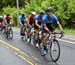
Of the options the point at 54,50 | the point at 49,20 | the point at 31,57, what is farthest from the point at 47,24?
the point at 31,57

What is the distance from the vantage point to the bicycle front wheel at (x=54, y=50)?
13.6 metres

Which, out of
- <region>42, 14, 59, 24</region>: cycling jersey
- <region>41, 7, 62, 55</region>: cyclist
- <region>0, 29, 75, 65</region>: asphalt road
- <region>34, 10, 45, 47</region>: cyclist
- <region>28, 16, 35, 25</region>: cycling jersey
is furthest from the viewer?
<region>28, 16, 35, 25</region>: cycling jersey

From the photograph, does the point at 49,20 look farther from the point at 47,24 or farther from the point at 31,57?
the point at 31,57

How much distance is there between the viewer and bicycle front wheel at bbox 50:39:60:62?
536 inches

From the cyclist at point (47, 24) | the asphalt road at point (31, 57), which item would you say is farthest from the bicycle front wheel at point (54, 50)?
the cyclist at point (47, 24)

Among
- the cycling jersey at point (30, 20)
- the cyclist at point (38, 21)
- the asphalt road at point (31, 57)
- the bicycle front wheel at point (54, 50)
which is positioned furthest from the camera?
Answer: the cycling jersey at point (30, 20)

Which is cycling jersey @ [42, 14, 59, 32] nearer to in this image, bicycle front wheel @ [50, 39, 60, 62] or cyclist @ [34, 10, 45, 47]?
bicycle front wheel @ [50, 39, 60, 62]

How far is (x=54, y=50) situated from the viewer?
13.7 m

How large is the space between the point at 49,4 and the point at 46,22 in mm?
23517

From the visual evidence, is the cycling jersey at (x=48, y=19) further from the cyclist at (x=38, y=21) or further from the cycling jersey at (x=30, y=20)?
the cycling jersey at (x=30, y=20)

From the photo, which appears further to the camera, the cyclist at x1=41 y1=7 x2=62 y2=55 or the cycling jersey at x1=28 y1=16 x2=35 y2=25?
the cycling jersey at x1=28 y1=16 x2=35 y2=25

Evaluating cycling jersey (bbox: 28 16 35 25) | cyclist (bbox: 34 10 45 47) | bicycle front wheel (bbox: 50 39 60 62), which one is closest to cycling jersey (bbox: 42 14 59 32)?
bicycle front wheel (bbox: 50 39 60 62)

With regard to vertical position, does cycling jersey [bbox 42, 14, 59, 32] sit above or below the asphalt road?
above

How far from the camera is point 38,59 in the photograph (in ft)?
46.4
